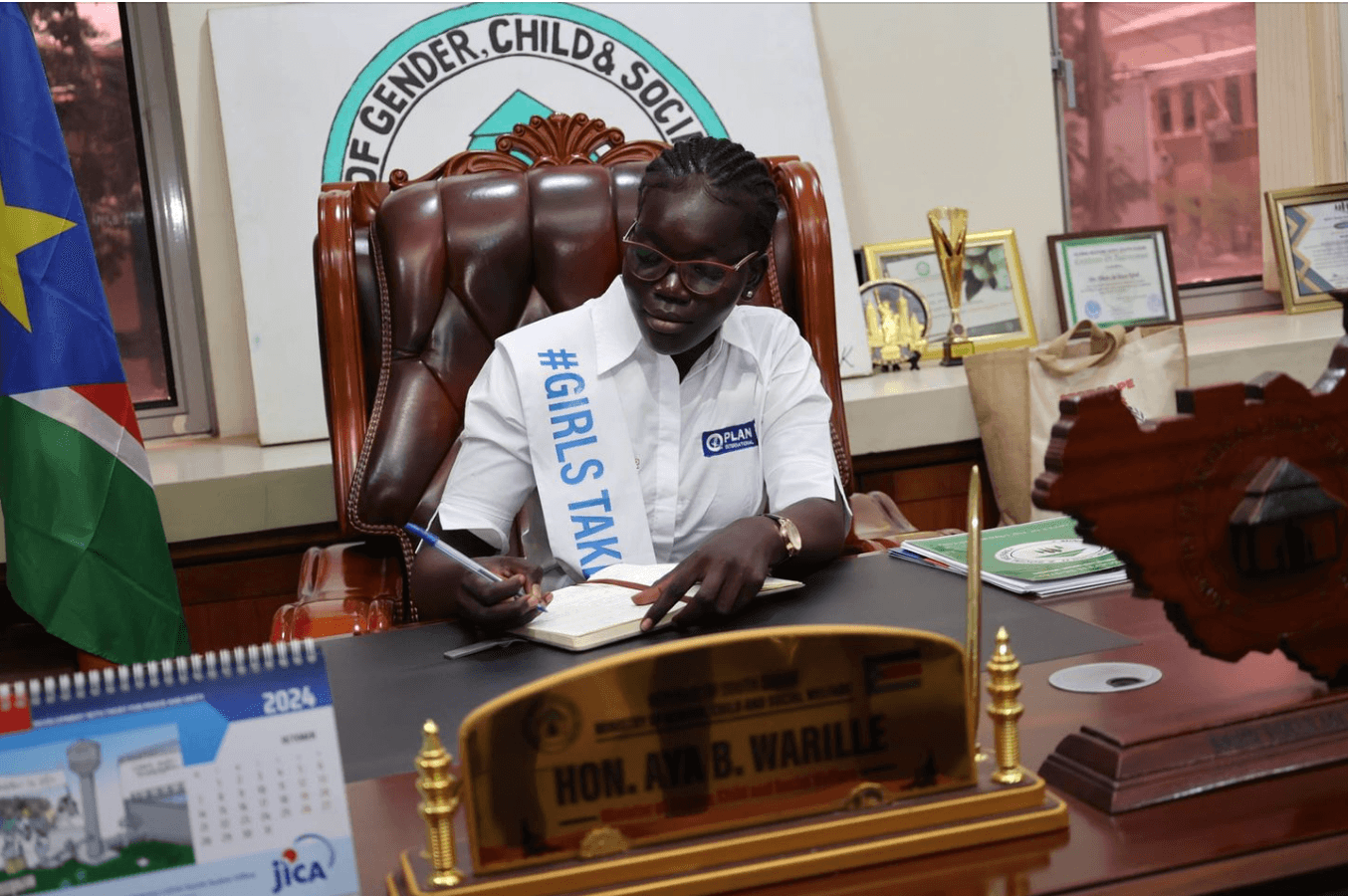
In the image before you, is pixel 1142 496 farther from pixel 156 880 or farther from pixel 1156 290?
pixel 1156 290

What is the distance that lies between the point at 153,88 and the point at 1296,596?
8.85ft

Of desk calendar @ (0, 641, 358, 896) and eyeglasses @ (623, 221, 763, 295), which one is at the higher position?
eyeglasses @ (623, 221, 763, 295)

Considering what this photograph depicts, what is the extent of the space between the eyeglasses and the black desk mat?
0.36 m

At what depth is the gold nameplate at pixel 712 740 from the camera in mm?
669

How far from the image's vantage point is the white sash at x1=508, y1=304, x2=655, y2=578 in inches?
60.9

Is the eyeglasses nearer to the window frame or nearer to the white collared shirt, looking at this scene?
the white collared shirt

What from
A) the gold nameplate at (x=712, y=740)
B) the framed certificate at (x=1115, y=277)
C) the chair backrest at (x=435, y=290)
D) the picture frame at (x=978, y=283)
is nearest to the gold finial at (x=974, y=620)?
the gold nameplate at (x=712, y=740)

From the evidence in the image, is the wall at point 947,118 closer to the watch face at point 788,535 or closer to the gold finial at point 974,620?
the watch face at point 788,535

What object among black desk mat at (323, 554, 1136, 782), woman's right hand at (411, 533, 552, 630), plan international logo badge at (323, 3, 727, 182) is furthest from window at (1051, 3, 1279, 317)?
woman's right hand at (411, 533, 552, 630)

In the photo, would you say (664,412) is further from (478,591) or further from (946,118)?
(946,118)

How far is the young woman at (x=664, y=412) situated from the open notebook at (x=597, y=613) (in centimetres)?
7

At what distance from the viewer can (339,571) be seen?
167cm

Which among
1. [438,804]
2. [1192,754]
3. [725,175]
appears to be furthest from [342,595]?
[1192,754]

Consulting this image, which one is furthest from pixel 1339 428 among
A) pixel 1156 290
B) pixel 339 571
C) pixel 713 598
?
pixel 1156 290
